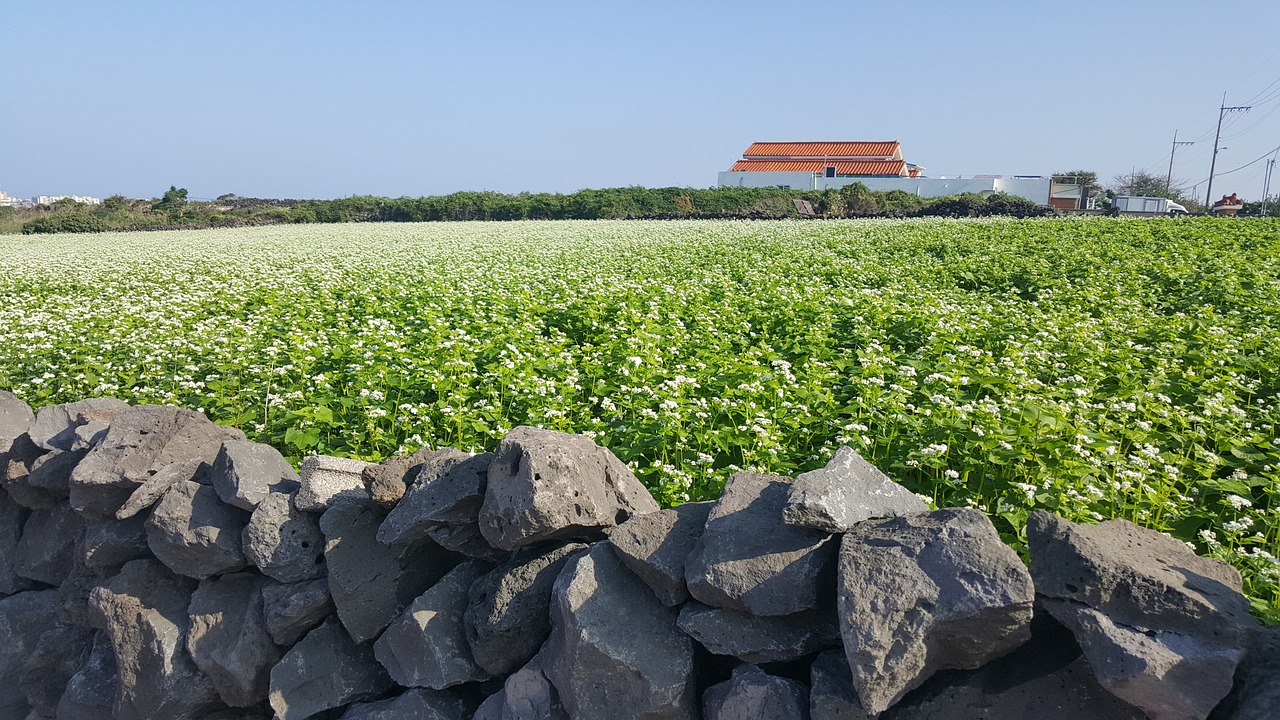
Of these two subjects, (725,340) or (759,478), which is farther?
(725,340)

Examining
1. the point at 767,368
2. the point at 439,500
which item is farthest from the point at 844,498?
the point at 767,368

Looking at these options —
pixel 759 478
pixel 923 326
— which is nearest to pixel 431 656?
pixel 759 478

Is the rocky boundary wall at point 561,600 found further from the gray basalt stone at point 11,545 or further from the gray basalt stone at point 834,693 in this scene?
the gray basalt stone at point 11,545

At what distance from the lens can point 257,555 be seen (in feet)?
11.4

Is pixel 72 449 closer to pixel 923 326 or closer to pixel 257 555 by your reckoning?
pixel 257 555

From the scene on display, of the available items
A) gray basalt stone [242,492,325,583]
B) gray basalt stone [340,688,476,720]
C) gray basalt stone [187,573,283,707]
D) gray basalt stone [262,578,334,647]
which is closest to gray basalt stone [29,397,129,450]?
gray basalt stone [187,573,283,707]

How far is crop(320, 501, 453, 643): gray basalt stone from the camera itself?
3.37 m

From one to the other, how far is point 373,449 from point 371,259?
13.6 m

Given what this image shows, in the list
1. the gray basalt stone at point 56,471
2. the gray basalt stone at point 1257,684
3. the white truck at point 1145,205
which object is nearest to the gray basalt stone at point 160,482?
the gray basalt stone at point 56,471

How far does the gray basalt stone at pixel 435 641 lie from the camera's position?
3.11 metres

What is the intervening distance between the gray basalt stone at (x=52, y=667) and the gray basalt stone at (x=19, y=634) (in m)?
0.05

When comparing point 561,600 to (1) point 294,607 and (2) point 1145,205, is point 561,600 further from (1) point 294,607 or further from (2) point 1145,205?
(2) point 1145,205

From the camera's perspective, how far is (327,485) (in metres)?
3.55

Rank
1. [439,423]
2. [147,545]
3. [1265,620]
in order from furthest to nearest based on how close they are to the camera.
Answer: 1. [439,423]
2. [147,545]
3. [1265,620]
